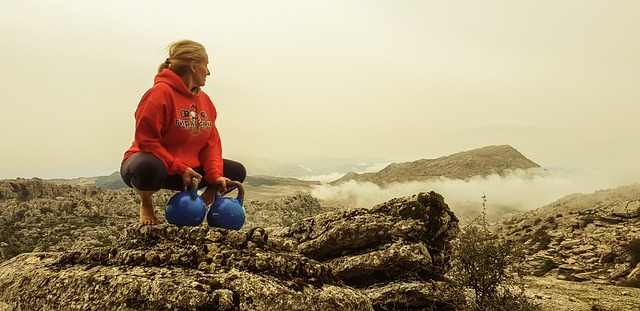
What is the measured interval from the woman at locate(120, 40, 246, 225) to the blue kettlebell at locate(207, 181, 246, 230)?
1.13ft

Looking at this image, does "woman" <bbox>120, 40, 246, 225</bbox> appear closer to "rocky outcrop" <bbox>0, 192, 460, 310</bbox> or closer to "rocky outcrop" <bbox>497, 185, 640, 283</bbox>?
"rocky outcrop" <bbox>0, 192, 460, 310</bbox>

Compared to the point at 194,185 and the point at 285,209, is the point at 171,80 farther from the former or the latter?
the point at 285,209

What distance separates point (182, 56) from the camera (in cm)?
676

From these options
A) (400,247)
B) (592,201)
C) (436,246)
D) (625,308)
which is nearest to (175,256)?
(400,247)

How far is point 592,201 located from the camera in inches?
4353

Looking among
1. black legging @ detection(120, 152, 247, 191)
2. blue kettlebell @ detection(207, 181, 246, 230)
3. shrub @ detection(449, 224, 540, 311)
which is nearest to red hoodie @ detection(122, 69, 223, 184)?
black legging @ detection(120, 152, 247, 191)

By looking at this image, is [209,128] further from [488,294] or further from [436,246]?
[488,294]

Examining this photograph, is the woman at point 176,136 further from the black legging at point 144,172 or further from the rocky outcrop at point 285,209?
the rocky outcrop at point 285,209

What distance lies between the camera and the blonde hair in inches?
266

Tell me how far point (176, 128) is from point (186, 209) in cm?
134

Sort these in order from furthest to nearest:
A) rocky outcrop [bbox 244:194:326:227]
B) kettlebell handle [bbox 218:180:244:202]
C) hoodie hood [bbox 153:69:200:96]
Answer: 1. rocky outcrop [bbox 244:194:326:227]
2. kettlebell handle [bbox 218:180:244:202]
3. hoodie hood [bbox 153:69:200:96]

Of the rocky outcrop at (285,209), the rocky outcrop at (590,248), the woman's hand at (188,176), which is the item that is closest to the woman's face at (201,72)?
the woman's hand at (188,176)

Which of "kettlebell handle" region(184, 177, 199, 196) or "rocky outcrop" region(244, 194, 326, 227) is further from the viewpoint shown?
"rocky outcrop" region(244, 194, 326, 227)

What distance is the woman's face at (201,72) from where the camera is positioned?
6855mm
